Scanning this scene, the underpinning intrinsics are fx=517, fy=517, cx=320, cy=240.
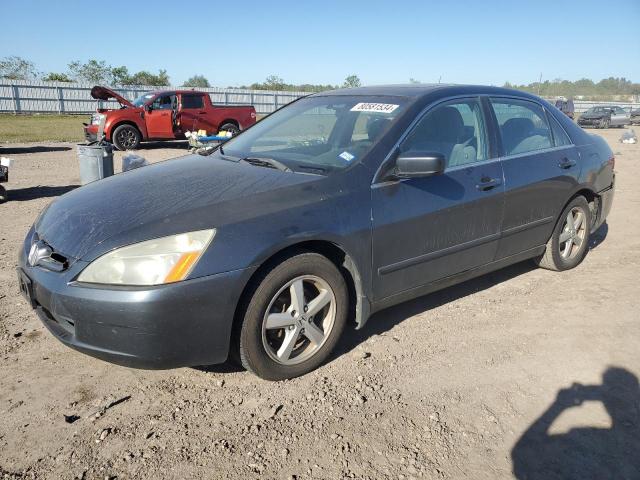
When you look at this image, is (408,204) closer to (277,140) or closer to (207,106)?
(277,140)

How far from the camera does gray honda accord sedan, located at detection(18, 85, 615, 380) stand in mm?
2475

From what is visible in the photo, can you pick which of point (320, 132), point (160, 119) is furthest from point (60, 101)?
point (320, 132)

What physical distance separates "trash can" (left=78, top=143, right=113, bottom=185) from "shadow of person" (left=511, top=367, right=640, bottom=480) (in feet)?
20.2

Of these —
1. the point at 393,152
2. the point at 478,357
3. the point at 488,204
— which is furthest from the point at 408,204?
the point at 478,357

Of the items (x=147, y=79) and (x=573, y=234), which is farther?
(x=147, y=79)

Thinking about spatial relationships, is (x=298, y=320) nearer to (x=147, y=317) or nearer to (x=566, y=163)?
(x=147, y=317)

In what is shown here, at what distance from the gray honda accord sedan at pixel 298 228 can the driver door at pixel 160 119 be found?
1156 centimetres

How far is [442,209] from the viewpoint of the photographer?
11.0 feet

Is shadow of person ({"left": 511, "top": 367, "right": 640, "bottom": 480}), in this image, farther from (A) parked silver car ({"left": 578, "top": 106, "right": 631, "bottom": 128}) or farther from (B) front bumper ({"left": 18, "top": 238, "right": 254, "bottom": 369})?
(A) parked silver car ({"left": 578, "top": 106, "right": 631, "bottom": 128})

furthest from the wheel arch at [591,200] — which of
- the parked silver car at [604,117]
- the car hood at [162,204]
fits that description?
the parked silver car at [604,117]

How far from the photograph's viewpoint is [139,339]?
96.0 inches

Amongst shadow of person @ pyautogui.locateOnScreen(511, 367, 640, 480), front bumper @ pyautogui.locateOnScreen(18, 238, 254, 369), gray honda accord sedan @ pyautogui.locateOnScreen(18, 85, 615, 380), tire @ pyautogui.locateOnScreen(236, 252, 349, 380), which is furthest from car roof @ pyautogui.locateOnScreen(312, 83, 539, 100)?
shadow of person @ pyautogui.locateOnScreen(511, 367, 640, 480)

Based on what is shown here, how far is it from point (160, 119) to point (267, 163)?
12.6 m

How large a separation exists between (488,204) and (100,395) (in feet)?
9.03
